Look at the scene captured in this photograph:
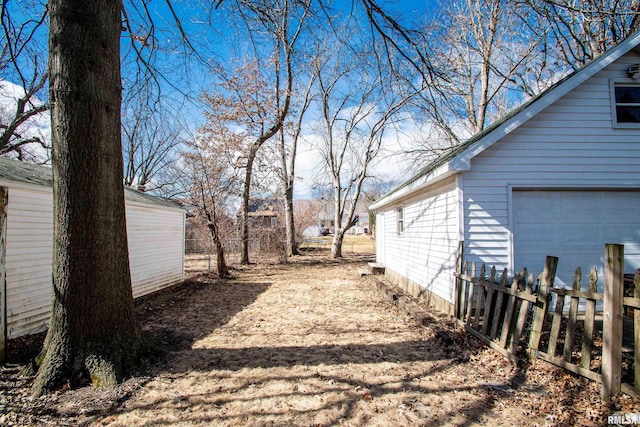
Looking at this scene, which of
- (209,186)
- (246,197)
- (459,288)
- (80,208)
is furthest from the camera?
(246,197)

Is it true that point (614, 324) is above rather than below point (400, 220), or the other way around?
below

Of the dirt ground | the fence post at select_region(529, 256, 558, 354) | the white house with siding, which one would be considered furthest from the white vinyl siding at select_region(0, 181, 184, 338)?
the fence post at select_region(529, 256, 558, 354)

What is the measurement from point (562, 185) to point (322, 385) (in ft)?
19.2

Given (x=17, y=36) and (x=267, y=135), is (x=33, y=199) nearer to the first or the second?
(x=17, y=36)

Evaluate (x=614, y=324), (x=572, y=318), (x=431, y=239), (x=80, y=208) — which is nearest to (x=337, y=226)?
(x=431, y=239)

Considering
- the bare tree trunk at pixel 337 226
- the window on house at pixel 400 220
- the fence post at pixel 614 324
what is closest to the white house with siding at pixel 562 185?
the fence post at pixel 614 324

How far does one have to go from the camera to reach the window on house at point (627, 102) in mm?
Result: 6141

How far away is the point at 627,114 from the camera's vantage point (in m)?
6.17

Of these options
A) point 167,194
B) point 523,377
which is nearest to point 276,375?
point 523,377

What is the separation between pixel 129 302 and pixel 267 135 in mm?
14362

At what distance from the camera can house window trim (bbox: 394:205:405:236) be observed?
9609 mm

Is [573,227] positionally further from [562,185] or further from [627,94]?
[627,94]

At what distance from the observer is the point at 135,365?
3.82 meters

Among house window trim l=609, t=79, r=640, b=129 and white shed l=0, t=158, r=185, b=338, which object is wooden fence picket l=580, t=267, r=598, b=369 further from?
white shed l=0, t=158, r=185, b=338
